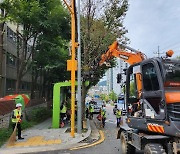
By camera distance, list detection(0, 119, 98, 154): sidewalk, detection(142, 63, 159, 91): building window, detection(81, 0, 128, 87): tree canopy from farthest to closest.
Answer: detection(81, 0, 128, 87): tree canopy < detection(0, 119, 98, 154): sidewalk < detection(142, 63, 159, 91): building window

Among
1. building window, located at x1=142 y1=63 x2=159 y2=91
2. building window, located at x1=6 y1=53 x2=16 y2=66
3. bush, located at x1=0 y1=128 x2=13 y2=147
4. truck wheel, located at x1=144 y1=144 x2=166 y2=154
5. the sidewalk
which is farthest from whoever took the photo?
building window, located at x1=6 y1=53 x2=16 y2=66

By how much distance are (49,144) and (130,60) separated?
4.76 meters

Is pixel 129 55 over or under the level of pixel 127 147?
over

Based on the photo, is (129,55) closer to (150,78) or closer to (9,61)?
(150,78)

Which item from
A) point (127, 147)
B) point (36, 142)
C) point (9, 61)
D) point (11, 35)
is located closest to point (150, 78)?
point (127, 147)

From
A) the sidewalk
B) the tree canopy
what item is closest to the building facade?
the tree canopy

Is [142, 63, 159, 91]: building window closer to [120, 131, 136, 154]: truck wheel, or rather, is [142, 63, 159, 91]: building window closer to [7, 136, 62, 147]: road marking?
[120, 131, 136, 154]: truck wheel

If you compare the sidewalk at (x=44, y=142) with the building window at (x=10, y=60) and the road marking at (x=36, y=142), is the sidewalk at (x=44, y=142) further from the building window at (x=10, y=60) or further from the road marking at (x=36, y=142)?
the building window at (x=10, y=60)

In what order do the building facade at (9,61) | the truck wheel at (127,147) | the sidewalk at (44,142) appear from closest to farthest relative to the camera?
the truck wheel at (127,147) < the sidewalk at (44,142) < the building facade at (9,61)

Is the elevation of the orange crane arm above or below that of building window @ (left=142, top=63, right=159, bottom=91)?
above

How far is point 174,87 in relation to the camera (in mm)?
7738

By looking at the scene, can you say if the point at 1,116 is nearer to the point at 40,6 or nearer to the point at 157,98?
the point at 40,6

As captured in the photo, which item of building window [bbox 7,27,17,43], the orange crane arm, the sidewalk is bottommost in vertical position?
the sidewalk

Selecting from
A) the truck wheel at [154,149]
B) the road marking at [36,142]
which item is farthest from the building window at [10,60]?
the truck wheel at [154,149]
